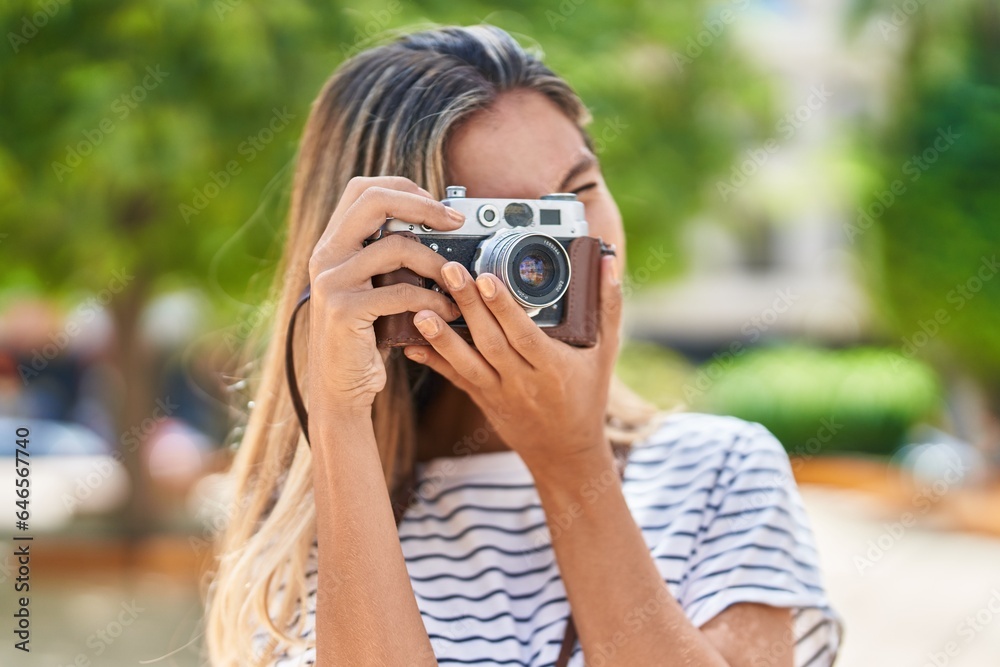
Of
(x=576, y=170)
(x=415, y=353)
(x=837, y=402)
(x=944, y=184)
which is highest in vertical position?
(x=944, y=184)

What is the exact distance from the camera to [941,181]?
9.78 m

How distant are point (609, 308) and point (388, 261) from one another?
0.41 metres

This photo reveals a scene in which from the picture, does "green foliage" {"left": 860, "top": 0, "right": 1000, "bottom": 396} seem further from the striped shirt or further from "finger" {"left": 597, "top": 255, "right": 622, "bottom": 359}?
"finger" {"left": 597, "top": 255, "right": 622, "bottom": 359}

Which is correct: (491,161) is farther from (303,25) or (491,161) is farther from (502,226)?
(303,25)

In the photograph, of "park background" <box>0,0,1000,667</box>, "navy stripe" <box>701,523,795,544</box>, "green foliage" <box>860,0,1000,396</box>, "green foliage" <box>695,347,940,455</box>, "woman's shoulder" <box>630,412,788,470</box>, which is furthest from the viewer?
"green foliage" <box>695,347,940,455</box>

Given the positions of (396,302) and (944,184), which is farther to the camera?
(944,184)

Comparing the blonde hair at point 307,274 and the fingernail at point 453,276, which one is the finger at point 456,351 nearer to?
the fingernail at point 453,276

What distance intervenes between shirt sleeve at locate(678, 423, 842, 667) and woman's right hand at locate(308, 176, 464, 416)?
1.93 feet

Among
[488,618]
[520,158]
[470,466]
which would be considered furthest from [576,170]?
[488,618]

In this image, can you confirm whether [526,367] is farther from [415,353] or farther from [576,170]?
[576,170]

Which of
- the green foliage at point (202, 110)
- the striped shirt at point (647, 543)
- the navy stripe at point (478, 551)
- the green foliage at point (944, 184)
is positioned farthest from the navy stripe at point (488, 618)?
the green foliage at point (944, 184)

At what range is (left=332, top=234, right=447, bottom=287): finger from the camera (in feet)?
5.32

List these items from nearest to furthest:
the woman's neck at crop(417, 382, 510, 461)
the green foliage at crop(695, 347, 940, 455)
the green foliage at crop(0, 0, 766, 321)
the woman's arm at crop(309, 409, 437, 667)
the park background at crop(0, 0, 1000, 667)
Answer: the woman's arm at crop(309, 409, 437, 667), the woman's neck at crop(417, 382, 510, 461), the green foliage at crop(0, 0, 766, 321), the park background at crop(0, 0, 1000, 667), the green foliage at crop(695, 347, 940, 455)

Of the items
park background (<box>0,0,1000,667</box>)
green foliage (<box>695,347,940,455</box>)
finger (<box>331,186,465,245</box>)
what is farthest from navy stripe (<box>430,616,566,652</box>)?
green foliage (<box>695,347,940,455</box>)
